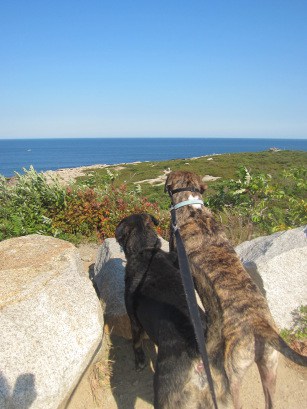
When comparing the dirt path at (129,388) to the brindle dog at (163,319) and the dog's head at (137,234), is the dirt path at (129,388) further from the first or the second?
the dog's head at (137,234)

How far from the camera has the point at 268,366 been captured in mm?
3037

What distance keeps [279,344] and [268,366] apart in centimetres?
43

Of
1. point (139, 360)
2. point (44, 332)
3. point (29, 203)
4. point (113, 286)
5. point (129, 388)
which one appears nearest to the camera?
point (44, 332)

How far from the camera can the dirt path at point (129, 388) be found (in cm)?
429

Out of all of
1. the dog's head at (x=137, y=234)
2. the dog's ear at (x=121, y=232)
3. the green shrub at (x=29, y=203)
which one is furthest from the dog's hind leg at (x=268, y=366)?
the green shrub at (x=29, y=203)

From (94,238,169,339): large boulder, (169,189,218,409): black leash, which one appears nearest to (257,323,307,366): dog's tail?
(169,189,218,409): black leash

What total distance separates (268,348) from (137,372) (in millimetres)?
2591

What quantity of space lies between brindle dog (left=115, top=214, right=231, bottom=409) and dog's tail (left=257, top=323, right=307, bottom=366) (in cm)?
60

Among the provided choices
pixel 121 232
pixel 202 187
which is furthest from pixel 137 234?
pixel 202 187

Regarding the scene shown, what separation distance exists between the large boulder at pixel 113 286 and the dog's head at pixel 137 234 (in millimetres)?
804

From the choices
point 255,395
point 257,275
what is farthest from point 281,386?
point 257,275

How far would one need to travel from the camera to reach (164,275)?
4.45 meters

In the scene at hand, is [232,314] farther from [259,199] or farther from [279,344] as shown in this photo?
[259,199]

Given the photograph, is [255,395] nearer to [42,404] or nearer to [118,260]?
[42,404]
